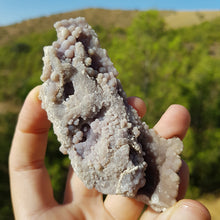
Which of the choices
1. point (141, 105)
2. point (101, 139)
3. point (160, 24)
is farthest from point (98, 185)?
point (160, 24)

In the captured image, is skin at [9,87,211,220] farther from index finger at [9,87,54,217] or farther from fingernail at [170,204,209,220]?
fingernail at [170,204,209,220]

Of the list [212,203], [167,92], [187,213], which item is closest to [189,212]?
[187,213]

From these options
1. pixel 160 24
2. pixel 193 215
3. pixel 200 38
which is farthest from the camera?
pixel 200 38

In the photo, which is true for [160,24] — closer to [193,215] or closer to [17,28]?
[193,215]

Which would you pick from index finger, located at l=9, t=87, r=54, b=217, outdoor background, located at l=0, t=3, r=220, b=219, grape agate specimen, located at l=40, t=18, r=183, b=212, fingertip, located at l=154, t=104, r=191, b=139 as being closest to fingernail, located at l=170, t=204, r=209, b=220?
grape agate specimen, located at l=40, t=18, r=183, b=212

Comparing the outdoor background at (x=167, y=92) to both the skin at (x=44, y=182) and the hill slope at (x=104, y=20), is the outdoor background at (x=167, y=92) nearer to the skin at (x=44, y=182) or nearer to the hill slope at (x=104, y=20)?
the skin at (x=44, y=182)
